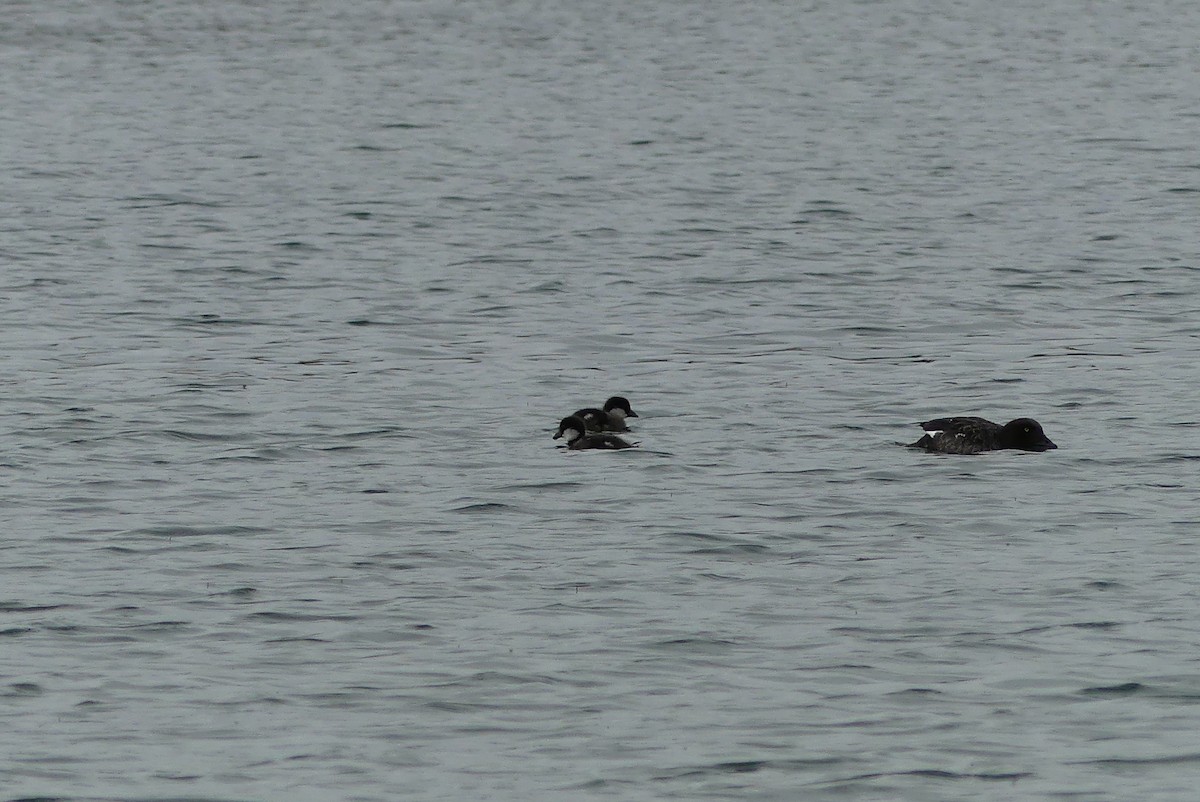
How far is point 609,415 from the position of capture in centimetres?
1942

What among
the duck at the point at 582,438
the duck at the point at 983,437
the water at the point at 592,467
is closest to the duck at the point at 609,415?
the duck at the point at 582,438

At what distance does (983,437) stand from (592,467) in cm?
327

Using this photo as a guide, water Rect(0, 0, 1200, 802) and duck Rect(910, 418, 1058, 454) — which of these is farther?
duck Rect(910, 418, 1058, 454)

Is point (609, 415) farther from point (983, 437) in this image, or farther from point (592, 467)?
point (983, 437)

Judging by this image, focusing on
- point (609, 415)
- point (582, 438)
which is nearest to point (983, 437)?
point (609, 415)

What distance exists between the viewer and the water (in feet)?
39.6

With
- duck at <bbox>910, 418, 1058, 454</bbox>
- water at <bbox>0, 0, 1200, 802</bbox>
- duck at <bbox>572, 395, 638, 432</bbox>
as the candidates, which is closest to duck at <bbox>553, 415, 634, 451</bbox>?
duck at <bbox>572, 395, 638, 432</bbox>

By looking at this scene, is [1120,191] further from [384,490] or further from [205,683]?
[205,683]

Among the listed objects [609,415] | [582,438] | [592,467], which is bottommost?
[592,467]

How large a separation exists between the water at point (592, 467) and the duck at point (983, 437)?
182 millimetres

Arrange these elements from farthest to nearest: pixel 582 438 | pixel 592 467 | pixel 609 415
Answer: pixel 609 415 < pixel 582 438 < pixel 592 467

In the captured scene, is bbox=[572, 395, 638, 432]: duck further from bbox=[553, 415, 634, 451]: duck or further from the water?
the water

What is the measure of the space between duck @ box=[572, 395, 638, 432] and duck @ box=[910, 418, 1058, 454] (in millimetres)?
2666

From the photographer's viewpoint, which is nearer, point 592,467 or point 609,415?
point 592,467
